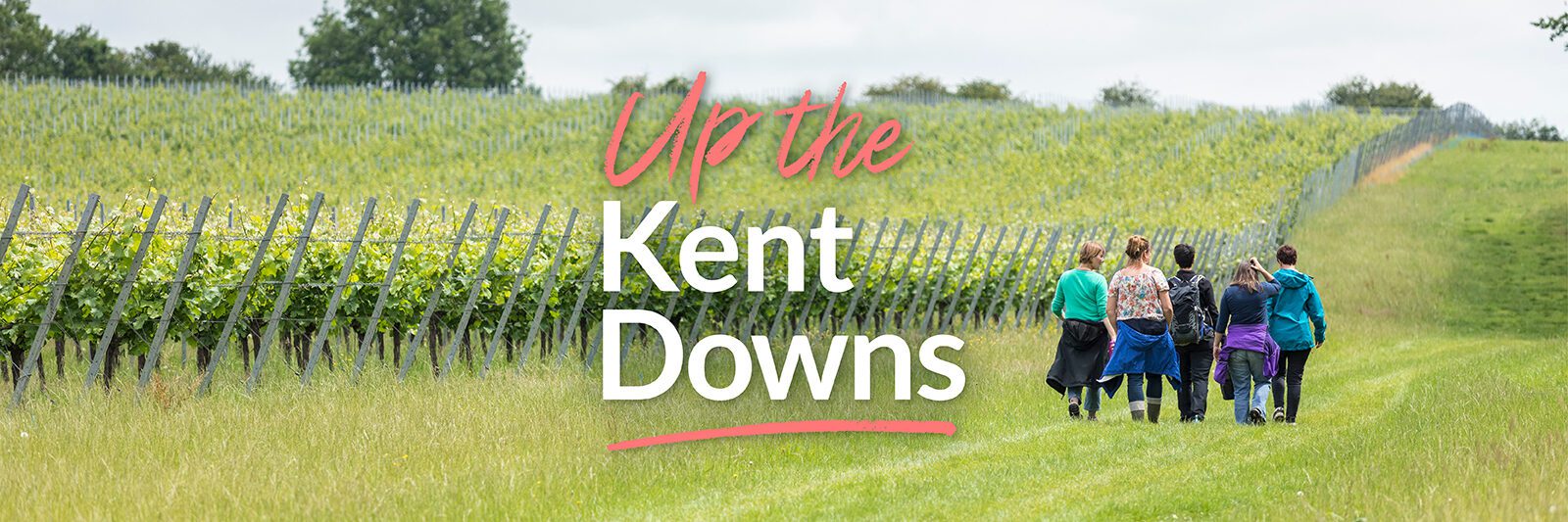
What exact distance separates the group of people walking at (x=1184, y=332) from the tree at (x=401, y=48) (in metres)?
76.9

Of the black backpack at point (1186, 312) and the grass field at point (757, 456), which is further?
the black backpack at point (1186, 312)

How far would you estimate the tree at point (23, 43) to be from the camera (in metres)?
76.8

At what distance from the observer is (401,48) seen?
8581 centimetres

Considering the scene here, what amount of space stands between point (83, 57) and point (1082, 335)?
256 feet

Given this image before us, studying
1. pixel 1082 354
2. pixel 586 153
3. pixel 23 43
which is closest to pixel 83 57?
pixel 23 43

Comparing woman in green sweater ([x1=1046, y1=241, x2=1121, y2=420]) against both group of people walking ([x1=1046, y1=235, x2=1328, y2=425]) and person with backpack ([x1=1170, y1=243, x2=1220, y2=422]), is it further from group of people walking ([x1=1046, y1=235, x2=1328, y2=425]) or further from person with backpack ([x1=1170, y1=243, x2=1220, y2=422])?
person with backpack ([x1=1170, y1=243, x2=1220, y2=422])

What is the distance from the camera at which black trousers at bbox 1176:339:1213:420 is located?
11.5m

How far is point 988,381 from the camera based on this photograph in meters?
14.1

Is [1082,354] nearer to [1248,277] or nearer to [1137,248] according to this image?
[1137,248]

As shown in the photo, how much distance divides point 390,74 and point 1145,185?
153ft

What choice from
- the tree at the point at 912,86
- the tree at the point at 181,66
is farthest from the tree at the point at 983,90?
the tree at the point at 181,66

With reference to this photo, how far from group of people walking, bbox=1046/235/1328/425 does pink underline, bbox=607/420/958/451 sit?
122cm

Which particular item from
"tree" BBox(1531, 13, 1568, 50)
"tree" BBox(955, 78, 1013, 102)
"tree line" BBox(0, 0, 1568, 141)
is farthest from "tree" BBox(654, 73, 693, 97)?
"tree" BBox(1531, 13, 1568, 50)

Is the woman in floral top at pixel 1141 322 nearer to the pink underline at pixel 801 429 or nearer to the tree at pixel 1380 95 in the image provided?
the pink underline at pixel 801 429
